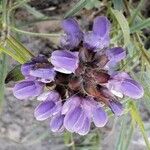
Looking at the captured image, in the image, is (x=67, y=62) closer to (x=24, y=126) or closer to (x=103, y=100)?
(x=103, y=100)

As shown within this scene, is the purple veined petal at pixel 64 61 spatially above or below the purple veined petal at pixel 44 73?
above

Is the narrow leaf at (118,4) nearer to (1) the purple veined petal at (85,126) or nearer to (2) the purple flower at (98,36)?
(2) the purple flower at (98,36)

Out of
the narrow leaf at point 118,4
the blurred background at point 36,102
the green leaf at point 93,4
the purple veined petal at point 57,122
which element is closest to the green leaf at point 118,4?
the narrow leaf at point 118,4

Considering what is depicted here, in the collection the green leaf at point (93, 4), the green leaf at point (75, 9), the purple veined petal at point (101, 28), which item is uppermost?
the green leaf at point (75, 9)

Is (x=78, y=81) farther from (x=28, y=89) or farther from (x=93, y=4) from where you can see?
(x=93, y=4)

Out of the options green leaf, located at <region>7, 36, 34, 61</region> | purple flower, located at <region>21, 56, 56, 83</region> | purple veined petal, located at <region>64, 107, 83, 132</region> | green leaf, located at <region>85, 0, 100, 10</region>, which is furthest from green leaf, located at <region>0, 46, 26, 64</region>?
green leaf, located at <region>85, 0, 100, 10</region>

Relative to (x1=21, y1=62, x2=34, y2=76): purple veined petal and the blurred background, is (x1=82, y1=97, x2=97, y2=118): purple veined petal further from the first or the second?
the blurred background

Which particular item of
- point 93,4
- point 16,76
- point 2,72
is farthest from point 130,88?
point 93,4
